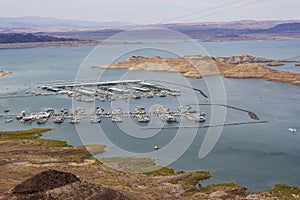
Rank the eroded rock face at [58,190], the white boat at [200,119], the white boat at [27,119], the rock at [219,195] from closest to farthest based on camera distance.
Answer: the eroded rock face at [58,190], the rock at [219,195], the white boat at [200,119], the white boat at [27,119]

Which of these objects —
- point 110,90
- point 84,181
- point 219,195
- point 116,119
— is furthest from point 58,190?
point 110,90

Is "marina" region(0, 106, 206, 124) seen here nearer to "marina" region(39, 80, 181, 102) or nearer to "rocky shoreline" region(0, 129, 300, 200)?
"marina" region(39, 80, 181, 102)

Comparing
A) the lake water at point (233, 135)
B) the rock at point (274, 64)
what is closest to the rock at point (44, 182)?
the lake water at point (233, 135)

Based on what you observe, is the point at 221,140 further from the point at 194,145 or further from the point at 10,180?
the point at 10,180

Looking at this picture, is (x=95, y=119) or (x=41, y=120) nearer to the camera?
(x=95, y=119)

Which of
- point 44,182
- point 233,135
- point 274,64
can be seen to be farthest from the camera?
point 274,64

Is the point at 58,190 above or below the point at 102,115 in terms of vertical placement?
above

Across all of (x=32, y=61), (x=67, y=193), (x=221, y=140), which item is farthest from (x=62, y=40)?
(x=67, y=193)

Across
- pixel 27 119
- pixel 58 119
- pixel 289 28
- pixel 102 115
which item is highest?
pixel 289 28

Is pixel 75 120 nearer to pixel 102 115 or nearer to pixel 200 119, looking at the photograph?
pixel 102 115

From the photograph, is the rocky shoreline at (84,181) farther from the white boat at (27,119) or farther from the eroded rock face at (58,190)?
the white boat at (27,119)
